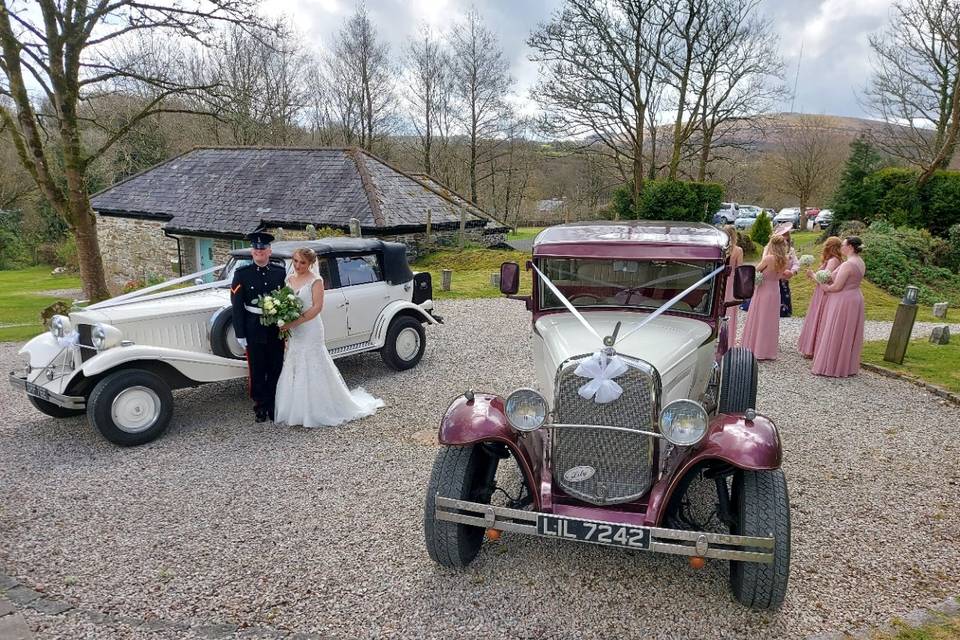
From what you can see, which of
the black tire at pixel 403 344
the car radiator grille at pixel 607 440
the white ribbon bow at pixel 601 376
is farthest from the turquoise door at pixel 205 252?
the white ribbon bow at pixel 601 376

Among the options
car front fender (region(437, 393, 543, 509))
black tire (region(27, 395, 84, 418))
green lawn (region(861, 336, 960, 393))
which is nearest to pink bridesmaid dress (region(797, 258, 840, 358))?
green lawn (region(861, 336, 960, 393))

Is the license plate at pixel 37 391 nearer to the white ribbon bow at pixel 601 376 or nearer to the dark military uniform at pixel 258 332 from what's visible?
the dark military uniform at pixel 258 332

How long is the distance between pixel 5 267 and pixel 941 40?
42259 mm

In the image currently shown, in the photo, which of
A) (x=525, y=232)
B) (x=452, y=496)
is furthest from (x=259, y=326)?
(x=525, y=232)

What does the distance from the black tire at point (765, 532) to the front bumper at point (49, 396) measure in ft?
19.0

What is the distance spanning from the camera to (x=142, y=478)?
16.6ft

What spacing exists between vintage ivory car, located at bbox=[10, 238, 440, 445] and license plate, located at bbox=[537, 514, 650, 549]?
4.38 m

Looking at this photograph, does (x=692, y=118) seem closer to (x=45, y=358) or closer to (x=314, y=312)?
(x=314, y=312)

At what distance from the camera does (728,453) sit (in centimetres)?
323

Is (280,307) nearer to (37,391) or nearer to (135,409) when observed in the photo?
(135,409)

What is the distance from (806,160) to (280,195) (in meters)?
29.0

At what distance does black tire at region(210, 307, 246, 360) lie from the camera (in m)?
6.38

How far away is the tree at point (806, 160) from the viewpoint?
3281 cm

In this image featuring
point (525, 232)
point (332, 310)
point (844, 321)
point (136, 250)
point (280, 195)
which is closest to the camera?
point (332, 310)
